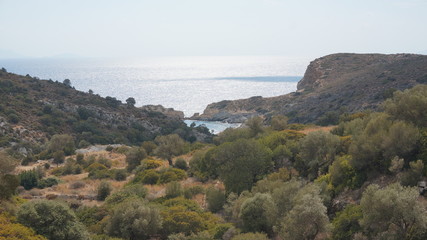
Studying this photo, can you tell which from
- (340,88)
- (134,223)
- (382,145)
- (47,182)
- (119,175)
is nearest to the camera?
(382,145)

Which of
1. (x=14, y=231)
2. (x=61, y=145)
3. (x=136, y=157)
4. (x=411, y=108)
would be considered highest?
(x=411, y=108)

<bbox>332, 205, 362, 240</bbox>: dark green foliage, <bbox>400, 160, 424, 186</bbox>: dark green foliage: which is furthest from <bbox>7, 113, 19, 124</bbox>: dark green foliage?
<bbox>400, 160, 424, 186</bbox>: dark green foliage

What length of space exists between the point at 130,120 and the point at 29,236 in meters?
66.6

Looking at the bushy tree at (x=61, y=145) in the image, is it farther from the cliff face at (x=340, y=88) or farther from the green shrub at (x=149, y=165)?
the cliff face at (x=340, y=88)

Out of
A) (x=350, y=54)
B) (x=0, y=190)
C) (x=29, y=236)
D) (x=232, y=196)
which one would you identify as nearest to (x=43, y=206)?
(x=29, y=236)

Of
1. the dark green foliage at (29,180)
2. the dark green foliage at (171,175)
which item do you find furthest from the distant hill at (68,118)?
the dark green foliage at (171,175)

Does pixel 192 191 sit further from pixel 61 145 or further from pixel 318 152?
pixel 61 145

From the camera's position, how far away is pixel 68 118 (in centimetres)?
6925

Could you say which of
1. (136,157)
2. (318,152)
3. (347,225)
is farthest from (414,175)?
(136,157)

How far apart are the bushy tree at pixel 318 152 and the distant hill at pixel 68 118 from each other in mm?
43309

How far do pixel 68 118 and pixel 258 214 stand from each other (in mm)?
60656

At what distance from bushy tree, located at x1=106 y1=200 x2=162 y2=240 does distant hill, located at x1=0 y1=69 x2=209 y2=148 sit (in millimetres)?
39690

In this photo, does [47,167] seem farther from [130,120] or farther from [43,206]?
[130,120]

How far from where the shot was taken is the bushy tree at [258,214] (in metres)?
16.2
